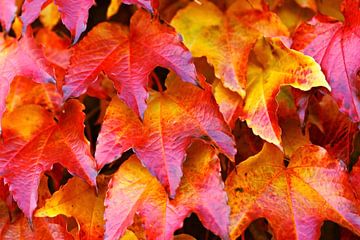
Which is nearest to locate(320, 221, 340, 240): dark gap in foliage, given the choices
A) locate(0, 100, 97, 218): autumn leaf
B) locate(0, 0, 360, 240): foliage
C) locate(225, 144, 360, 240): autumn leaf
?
locate(0, 0, 360, 240): foliage

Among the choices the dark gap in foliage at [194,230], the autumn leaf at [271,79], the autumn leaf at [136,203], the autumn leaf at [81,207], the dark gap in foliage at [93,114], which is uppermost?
the autumn leaf at [271,79]

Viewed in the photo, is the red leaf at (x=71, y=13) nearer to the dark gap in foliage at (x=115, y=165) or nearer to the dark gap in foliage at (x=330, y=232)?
the dark gap in foliage at (x=115, y=165)

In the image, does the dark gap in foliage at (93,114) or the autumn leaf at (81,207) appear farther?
the dark gap in foliage at (93,114)

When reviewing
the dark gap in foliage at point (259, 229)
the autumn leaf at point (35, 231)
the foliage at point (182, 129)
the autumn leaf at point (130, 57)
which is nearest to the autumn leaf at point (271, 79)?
the foliage at point (182, 129)

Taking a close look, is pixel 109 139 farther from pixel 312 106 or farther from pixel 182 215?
pixel 312 106

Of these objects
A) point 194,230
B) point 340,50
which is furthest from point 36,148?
point 340,50

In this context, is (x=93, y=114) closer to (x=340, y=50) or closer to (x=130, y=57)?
(x=130, y=57)
